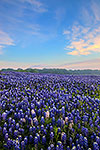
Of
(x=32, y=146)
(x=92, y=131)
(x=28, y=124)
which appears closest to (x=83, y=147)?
(x=92, y=131)

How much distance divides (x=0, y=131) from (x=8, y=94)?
3.06 metres

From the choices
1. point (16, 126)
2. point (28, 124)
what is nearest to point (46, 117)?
point (28, 124)

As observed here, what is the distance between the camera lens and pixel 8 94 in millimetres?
6902

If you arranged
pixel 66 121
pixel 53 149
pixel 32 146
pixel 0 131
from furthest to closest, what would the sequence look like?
pixel 66 121, pixel 0 131, pixel 32 146, pixel 53 149

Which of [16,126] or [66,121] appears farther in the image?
[66,121]

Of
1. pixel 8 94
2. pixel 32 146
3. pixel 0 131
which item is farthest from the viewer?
pixel 8 94

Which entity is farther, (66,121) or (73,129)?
(66,121)

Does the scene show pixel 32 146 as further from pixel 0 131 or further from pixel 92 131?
pixel 92 131

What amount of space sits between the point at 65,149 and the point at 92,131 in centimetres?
91

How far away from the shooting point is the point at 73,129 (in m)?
3.84

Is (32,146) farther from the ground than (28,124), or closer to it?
closer to it

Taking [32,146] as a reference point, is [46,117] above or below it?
above

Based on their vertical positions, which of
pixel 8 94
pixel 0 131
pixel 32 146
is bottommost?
pixel 32 146

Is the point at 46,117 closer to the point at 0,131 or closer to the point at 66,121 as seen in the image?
the point at 66,121
